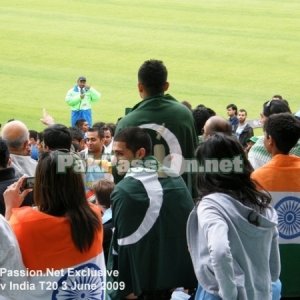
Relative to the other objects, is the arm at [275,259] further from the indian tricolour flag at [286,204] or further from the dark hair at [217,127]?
the dark hair at [217,127]

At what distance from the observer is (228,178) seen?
149 inches

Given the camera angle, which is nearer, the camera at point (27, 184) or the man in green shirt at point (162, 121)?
the camera at point (27, 184)

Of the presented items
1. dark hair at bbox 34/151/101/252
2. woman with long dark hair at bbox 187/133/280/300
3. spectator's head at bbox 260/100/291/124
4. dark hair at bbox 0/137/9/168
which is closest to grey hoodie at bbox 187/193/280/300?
woman with long dark hair at bbox 187/133/280/300

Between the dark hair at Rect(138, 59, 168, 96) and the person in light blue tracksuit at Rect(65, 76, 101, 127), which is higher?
the dark hair at Rect(138, 59, 168, 96)

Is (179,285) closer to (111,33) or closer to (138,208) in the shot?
(138,208)

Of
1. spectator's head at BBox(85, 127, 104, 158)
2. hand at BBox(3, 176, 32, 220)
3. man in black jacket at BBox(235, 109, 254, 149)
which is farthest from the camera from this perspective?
man in black jacket at BBox(235, 109, 254, 149)

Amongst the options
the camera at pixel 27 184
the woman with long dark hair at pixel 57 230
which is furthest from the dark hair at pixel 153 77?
the woman with long dark hair at pixel 57 230

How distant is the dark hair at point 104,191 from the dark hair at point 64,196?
4.41 ft

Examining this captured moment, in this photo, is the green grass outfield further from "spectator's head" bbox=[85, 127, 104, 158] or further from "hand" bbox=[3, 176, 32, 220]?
"hand" bbox=[3, 176, 32, 220]

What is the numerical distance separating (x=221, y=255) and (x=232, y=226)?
22 cm

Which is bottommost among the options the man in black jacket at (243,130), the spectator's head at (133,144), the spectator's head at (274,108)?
the man in black jacket at (243,130)

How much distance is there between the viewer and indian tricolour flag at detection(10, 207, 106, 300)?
12.6 feet

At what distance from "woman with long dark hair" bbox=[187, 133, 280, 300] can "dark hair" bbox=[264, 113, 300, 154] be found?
2.45 feet

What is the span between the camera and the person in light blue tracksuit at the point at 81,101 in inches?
727
